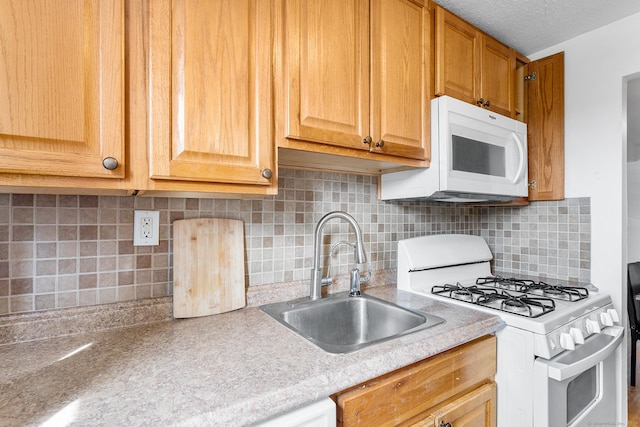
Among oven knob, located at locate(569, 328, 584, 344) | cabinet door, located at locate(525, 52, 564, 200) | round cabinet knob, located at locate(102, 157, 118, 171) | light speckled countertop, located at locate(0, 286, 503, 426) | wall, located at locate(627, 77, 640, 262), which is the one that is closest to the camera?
light speckled countertop, located at locate(0, 286, 503, 426)

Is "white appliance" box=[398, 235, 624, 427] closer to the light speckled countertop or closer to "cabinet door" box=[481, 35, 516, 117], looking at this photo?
the light speckled countertop

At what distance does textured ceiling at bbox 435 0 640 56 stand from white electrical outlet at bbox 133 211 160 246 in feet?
4.98

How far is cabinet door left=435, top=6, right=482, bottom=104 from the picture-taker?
137 centimetres

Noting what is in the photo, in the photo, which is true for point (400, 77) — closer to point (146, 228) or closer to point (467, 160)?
point (467, 160)

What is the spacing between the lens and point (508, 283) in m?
1.65

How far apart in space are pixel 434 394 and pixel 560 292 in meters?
0.95

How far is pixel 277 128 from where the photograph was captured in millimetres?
985

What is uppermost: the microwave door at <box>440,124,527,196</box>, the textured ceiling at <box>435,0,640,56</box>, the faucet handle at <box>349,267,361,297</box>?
the textured ceiling at <box>435,0,640,56</box>

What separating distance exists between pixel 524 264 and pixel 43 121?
91.4 inches

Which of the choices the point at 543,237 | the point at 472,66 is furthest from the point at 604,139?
the point at 472,66

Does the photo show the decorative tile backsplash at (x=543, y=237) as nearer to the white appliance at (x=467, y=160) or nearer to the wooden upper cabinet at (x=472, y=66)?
the white appliance at (x=467, y=160)

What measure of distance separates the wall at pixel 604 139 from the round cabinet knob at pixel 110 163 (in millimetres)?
2138

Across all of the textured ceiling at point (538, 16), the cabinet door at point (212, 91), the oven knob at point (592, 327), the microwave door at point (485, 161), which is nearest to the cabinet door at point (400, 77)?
the microwave door at point (485, 161)

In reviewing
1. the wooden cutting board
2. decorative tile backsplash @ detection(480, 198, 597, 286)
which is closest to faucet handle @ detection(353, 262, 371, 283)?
the wooden cutting board
